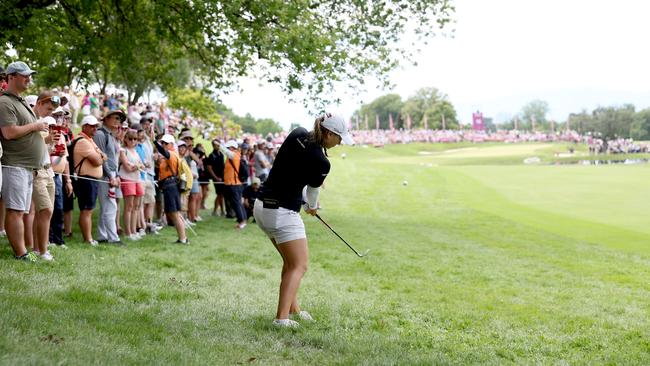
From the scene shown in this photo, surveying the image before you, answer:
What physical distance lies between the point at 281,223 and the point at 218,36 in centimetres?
1220

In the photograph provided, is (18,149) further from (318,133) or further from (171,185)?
(171,185)

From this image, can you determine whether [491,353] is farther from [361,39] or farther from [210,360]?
[361,39]

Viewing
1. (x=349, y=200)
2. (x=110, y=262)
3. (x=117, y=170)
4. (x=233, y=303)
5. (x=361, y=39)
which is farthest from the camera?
(x=349, y=200)

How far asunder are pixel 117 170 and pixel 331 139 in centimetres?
692

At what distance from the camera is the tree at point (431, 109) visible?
14500 centimetres

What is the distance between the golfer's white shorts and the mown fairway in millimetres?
935

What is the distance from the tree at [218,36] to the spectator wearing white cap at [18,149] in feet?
24.9

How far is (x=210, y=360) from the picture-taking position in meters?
5.46

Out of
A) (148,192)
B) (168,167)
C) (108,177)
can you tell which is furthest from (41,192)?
(148,192)

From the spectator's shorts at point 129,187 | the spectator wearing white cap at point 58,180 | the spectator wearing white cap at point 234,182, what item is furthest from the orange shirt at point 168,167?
the spectator wearing white cap at point 234,182

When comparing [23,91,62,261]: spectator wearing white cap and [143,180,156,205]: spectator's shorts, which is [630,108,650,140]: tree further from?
[23,91,62,261]: spectator wearing white cap

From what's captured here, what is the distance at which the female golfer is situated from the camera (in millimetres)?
6938

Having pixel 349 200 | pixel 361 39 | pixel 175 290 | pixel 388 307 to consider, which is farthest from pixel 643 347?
pixel 349 200

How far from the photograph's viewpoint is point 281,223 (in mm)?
6969
